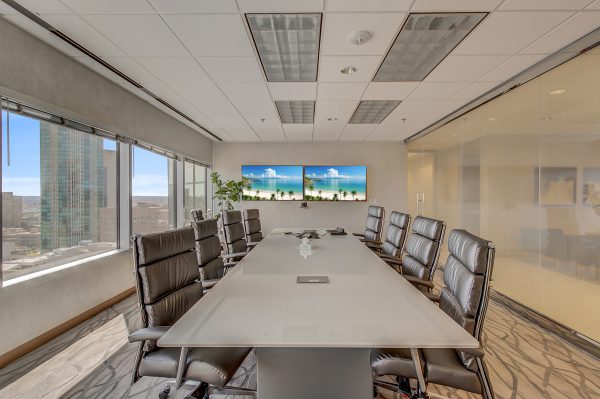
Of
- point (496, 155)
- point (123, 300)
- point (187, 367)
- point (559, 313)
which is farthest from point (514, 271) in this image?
point (123, 300)

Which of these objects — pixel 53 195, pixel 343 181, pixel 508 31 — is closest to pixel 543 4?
pixel 508 31

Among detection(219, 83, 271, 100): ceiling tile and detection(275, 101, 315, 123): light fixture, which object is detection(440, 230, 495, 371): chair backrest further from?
detection(275, 101, 315, 123): light fixture

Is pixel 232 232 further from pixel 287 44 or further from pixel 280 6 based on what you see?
pixel 280 6

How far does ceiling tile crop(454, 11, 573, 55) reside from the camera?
2084mm

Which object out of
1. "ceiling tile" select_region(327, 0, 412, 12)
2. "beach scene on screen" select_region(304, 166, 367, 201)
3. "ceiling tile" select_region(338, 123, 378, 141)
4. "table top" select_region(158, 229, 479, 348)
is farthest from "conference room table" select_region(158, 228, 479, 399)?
"beach scene on screen" select_region(304, 166, 367, 201)

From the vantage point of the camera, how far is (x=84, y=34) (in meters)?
2.36

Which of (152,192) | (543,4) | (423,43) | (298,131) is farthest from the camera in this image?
(298,131)

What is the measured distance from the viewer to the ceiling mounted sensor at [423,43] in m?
2.14

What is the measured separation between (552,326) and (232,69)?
441cm

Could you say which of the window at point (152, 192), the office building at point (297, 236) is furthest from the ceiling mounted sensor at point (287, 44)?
the window at point (152, 192)

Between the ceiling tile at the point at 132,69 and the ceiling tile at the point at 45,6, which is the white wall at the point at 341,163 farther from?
the ceiling tile at the point at 45,6

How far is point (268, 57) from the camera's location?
274 cm

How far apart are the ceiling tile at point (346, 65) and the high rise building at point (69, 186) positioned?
2.99 meters

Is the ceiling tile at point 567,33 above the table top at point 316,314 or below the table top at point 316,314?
above
